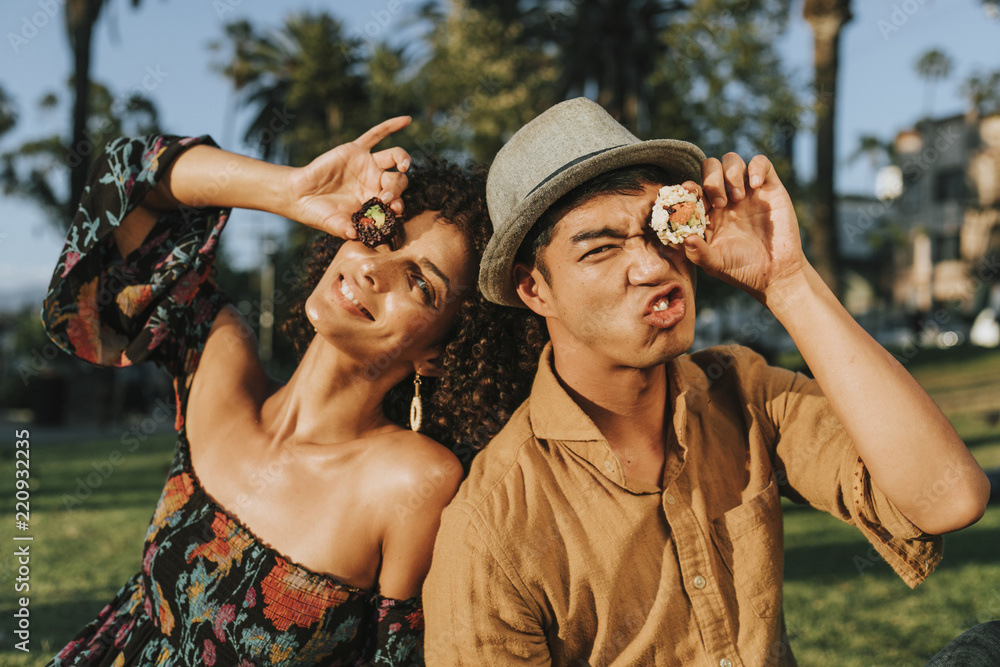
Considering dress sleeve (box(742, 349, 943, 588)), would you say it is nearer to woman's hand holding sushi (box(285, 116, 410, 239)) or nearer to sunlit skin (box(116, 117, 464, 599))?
sunlit skin (box(116, 117, 464, 599))

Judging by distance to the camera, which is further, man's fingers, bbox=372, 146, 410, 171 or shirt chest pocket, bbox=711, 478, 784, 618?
man's fingers, bbox=372, 146, 410, 171

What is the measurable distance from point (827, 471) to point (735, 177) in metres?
0.95

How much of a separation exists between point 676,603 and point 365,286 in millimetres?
1363

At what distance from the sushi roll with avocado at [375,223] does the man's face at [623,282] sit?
55 cm

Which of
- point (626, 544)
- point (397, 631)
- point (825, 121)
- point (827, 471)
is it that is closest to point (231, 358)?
point (397, 631)

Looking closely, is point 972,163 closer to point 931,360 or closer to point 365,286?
point 931,360

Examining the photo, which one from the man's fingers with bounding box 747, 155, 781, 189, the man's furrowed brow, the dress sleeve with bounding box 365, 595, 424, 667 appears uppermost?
the man's fingers with bounding box 747, 155, 781, 189

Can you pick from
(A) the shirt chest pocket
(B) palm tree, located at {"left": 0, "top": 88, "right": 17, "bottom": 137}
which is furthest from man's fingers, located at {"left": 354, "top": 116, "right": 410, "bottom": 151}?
(B) palm tree, located at {"left": 0, "top": 88, "right": 17, "bottom": 137}

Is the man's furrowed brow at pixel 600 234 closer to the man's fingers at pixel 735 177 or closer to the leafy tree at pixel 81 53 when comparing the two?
the man's fingers at pixel 735 177

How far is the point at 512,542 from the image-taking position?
238 centimetres

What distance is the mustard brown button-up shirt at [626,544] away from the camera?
2363 mm

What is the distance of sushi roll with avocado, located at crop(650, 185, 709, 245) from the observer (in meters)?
2.33

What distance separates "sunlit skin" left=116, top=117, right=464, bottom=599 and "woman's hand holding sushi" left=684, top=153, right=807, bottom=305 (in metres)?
0.84

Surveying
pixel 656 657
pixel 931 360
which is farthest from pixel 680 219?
pixel 931 360
